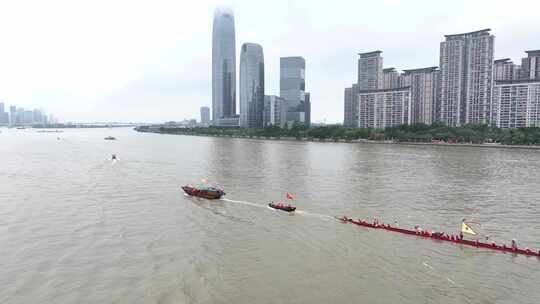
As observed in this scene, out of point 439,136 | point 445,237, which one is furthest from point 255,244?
point 439,136

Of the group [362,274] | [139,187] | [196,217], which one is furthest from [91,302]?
[139,187]

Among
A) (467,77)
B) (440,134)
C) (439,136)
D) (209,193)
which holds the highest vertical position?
(467,77)

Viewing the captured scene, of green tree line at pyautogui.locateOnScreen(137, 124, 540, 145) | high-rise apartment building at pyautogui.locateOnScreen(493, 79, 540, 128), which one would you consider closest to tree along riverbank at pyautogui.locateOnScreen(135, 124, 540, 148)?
green tree line at pyautogui.locateOnScreen(137, 124, 540, 145)

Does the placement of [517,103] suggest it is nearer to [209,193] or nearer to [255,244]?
[209,193]

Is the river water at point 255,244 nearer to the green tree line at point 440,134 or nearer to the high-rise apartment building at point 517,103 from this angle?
the green tree line at point 440,134

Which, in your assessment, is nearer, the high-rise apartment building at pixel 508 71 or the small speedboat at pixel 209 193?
the small speedboat at pixel 209 193

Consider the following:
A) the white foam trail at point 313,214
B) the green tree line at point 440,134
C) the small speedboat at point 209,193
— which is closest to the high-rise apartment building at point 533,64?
the green tree line at point 440,134
